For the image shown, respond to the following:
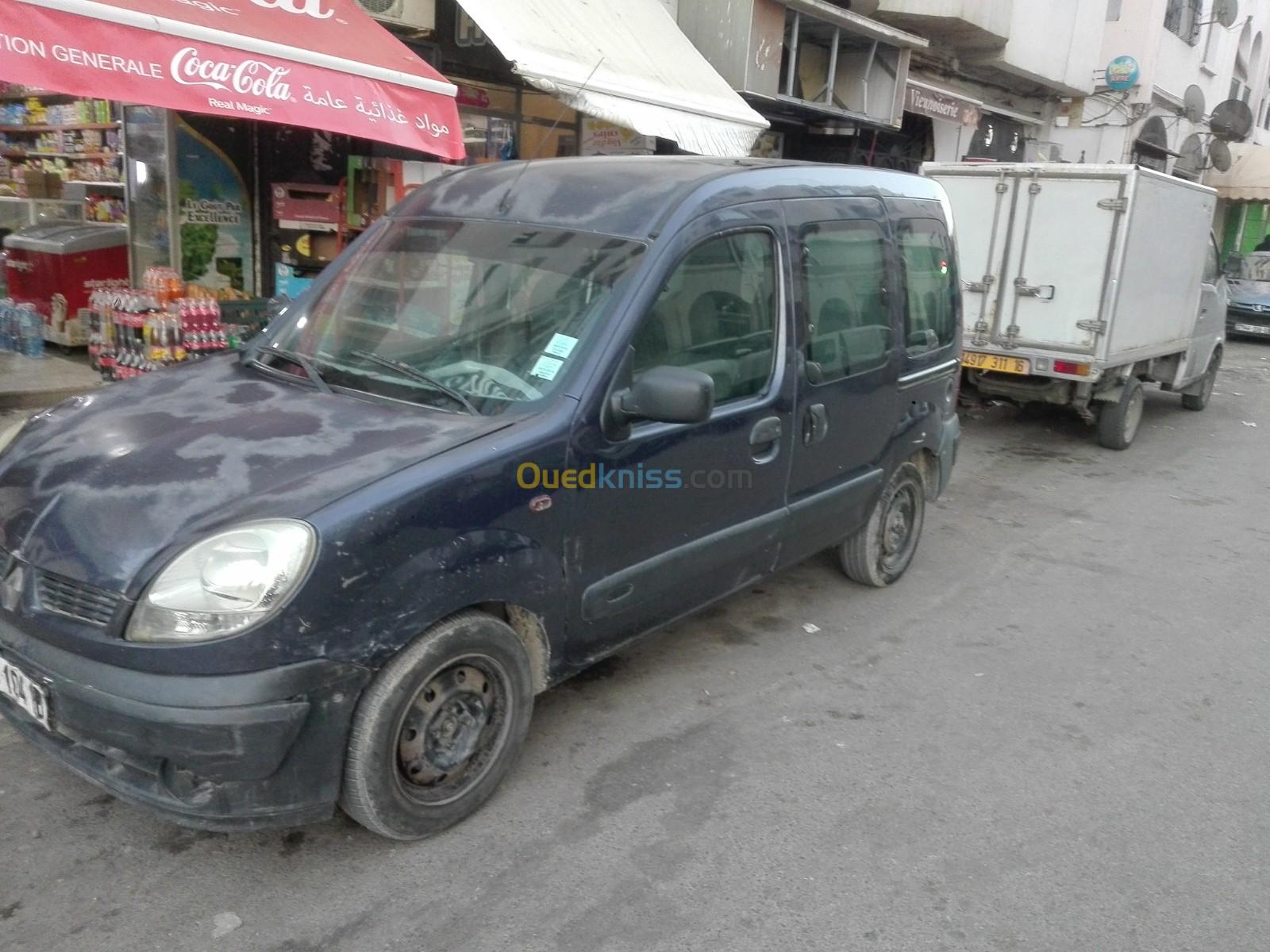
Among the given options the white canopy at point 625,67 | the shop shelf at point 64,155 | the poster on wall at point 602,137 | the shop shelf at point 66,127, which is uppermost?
the white canopy at point 625,67

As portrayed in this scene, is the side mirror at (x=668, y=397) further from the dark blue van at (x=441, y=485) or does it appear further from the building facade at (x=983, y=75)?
the building facade at (x=983, y=75)

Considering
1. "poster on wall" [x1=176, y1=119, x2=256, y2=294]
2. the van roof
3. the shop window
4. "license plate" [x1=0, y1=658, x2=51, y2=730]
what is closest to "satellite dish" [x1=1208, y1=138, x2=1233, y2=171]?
"poster on wall" [x1=176, y1=119, x2=256, y2=294]

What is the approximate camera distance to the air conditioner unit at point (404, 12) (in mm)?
7594

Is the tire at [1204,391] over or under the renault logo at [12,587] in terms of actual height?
under

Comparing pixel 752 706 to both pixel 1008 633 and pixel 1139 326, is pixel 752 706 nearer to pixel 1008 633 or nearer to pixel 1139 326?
pixel 1008 633

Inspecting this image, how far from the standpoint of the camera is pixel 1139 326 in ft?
30.4

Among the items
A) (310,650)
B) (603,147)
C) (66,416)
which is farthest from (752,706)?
(603,147)

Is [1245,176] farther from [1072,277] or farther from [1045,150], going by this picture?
[1072,277]

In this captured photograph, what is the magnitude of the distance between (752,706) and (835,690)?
420 mm

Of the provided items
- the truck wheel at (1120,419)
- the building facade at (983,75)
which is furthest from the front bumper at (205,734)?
the building facade at (983,75)

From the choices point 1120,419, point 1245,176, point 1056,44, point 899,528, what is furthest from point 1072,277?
point 1245,176

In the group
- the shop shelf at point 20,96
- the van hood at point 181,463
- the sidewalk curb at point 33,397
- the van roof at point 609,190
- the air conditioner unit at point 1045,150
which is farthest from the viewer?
the air conditioner unit at point 1045,150

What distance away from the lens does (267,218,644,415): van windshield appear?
3.36 m

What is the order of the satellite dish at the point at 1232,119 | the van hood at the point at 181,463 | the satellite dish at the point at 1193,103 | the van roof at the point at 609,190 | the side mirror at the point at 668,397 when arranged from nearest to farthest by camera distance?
the van hood at the point at 181,463 < the side mirror at the point at 668,397 < the van roof at the point at 609,190 < the satellite dish at the point at 1193,103 < the satellite dish at the point at 1232,119
